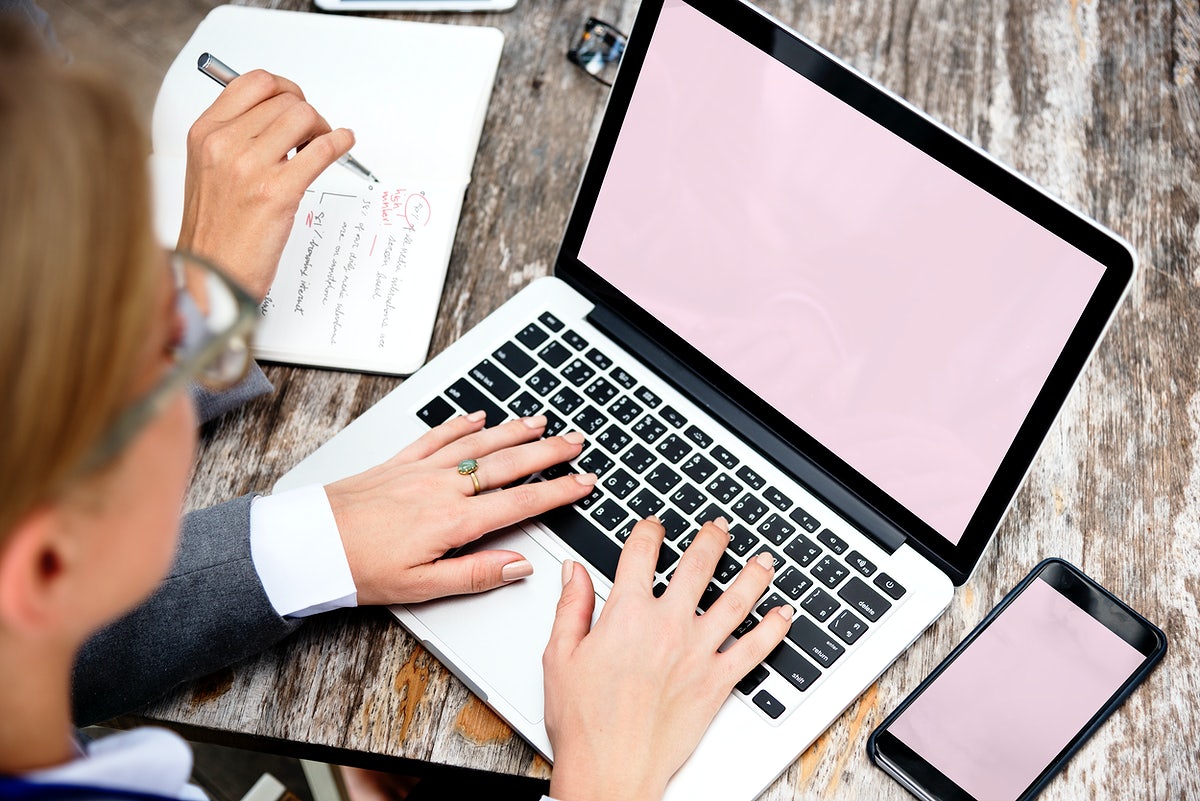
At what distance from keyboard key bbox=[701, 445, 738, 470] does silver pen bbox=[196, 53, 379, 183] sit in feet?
1.36

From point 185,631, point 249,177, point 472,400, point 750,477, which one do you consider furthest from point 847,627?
point 249,177

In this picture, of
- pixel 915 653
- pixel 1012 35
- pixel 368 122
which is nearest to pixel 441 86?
pixel 368 122

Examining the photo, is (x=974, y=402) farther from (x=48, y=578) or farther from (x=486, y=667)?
(x=48, y=578)

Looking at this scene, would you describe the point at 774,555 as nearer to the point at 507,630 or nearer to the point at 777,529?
the point at 777,529

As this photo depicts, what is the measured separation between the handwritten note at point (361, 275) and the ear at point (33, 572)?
44cm

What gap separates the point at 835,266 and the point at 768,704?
0.29 meters

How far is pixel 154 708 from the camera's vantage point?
653 mm

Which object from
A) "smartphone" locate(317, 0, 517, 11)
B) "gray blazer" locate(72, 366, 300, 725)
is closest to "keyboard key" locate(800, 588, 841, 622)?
"gray blazer" locate(72, 366, 300, 725)

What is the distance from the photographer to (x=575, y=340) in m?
0.79

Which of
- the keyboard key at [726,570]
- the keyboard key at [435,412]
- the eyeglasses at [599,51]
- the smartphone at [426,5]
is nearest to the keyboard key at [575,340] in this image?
the keyboard key at [435,412]

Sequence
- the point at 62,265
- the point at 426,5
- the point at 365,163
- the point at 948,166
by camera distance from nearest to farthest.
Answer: the point at 62,265 < the point at 948,166 < the point at 365,163 < the point at 426,5

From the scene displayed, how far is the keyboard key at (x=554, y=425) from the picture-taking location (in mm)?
748

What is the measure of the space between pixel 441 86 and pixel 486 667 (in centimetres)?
59

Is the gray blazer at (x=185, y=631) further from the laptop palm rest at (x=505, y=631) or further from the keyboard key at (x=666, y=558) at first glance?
the keyboard key at (x=666, y=558)
